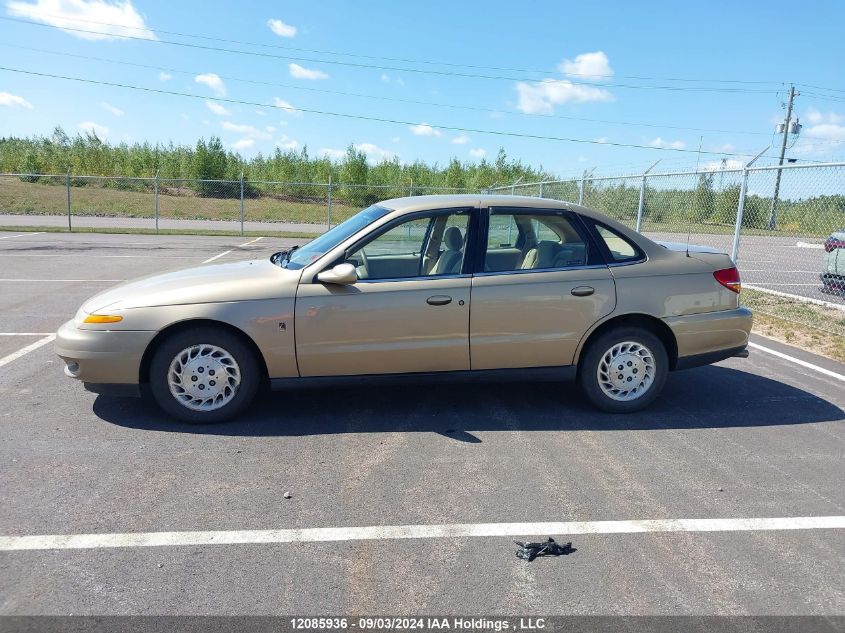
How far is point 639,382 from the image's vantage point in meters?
4.99

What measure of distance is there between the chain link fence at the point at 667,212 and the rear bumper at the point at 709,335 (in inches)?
161

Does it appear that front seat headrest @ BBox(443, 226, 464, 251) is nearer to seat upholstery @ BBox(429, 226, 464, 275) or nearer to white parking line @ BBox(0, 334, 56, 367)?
seat upholstery @ BBox(429, 226, 464, 275)

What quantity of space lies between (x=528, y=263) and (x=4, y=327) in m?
6.10

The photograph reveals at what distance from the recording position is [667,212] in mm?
14773

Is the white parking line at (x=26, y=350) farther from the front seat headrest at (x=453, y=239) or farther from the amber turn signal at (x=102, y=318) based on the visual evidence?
the front seat headrest at (x=453, y=239)

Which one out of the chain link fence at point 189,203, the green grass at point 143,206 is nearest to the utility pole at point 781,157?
the chain link fence at point 189,203

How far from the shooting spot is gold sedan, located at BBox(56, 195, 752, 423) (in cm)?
445

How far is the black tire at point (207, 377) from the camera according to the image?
4449 mm

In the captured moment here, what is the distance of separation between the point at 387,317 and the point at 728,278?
275 cm

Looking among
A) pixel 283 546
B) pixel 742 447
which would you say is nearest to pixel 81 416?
pixel 283 546

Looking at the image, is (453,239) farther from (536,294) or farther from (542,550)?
(542,550)

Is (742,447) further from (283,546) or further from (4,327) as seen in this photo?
(4,327)

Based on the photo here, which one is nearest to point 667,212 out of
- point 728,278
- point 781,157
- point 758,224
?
point 758,224

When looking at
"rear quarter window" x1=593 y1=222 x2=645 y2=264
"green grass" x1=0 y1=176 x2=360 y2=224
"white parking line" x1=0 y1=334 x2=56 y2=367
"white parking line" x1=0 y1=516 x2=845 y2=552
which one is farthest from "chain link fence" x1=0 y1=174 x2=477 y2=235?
"white parking line" x1=0 y1=516 x2=845 y2=552
